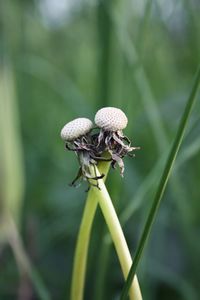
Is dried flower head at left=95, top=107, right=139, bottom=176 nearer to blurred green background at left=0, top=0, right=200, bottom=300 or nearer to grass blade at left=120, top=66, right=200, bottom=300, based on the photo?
grass blade at left=120, top=66, right=200, bottom=300

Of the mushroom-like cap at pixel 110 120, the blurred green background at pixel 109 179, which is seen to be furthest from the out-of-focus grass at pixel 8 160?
the mushroom-like cap at pixel 110 120

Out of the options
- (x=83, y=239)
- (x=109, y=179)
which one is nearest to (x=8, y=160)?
(x=109, y=179)

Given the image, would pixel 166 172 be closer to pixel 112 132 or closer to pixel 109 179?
pixel 112 132

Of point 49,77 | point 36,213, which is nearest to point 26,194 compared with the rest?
point 36,213

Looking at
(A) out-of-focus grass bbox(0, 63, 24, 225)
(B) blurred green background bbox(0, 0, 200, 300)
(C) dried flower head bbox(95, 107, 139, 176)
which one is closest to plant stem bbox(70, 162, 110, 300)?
(C) dried flower head bbox(95, 107, 139, 176)

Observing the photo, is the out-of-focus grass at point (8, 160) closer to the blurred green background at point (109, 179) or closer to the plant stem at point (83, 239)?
the blurred green background at point (109, 179)

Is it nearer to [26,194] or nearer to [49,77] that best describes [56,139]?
[49,77]
